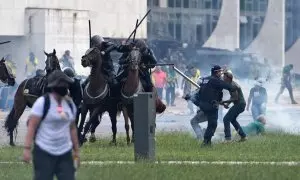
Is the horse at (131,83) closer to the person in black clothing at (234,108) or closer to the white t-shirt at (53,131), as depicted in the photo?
the person in black clothing at (234,108)

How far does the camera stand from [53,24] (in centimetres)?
4866

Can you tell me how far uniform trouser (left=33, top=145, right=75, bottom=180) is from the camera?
498 inches

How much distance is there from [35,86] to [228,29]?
4701 centimetres

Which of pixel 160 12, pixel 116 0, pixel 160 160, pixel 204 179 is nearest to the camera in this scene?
pixel 204 179

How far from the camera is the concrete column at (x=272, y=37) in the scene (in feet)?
207

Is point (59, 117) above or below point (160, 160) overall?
above

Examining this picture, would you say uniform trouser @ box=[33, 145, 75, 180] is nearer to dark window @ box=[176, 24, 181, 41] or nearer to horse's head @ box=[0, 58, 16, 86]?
horse's head @ box=[0, 58, 16, 86]

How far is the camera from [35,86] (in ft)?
76.8

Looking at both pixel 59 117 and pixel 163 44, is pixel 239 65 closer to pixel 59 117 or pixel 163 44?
pixel 163 44

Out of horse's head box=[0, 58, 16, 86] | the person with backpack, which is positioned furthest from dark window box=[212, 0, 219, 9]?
the person with backpack

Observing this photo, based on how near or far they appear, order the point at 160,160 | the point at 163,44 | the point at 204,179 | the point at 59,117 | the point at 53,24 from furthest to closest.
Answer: the point at 163,44 → the point at 53,24 → the point at 160,160 → the point at 204,179 → the point at 59,117

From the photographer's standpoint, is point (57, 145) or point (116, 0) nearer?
point (57, 145)

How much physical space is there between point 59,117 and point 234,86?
10866mm

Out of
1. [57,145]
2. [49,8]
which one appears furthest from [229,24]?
[57,145]
